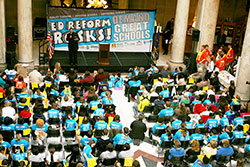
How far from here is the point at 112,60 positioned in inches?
785

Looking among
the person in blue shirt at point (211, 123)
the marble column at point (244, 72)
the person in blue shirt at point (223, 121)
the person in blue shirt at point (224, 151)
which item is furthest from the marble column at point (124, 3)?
the person in blue shirt at point (224, 151)

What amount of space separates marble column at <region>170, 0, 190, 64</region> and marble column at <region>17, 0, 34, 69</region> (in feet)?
23.9

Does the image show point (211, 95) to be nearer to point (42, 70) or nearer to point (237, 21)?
point (42, 70)

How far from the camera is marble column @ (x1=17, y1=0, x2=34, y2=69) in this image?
16.9 m

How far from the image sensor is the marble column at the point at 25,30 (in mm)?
16891

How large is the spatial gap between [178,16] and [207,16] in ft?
5.65

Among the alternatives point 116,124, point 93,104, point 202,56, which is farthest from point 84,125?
point 202,56

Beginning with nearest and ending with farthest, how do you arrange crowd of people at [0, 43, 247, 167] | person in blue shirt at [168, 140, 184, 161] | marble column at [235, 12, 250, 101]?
crowd of people at [0, 43, 247, 167]
person in blue shirt at [168, 140, 184, 161]
marble column at [235, 12, 250, 101]

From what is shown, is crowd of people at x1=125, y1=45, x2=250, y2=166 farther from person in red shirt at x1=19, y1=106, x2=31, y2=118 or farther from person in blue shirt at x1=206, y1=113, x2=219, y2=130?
person in red shirt at x1=19, y1=106, x2=31, y2=118

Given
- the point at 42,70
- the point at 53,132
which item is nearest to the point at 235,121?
the point at 53,132

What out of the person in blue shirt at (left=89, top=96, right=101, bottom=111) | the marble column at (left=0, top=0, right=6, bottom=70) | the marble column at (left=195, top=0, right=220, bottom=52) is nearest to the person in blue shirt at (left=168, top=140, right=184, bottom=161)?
the person in blue shirt at (left=89, top=96, right=101, bottom=111)

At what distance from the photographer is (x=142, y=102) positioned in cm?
1280

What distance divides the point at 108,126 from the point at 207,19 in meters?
10.1

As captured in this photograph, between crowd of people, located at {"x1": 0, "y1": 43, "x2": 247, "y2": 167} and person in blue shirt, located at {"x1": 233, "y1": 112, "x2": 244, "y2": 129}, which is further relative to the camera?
person in blue shirt, located at {"x1": 233, "y1": 112, "x2": 244, "y2": 129}
